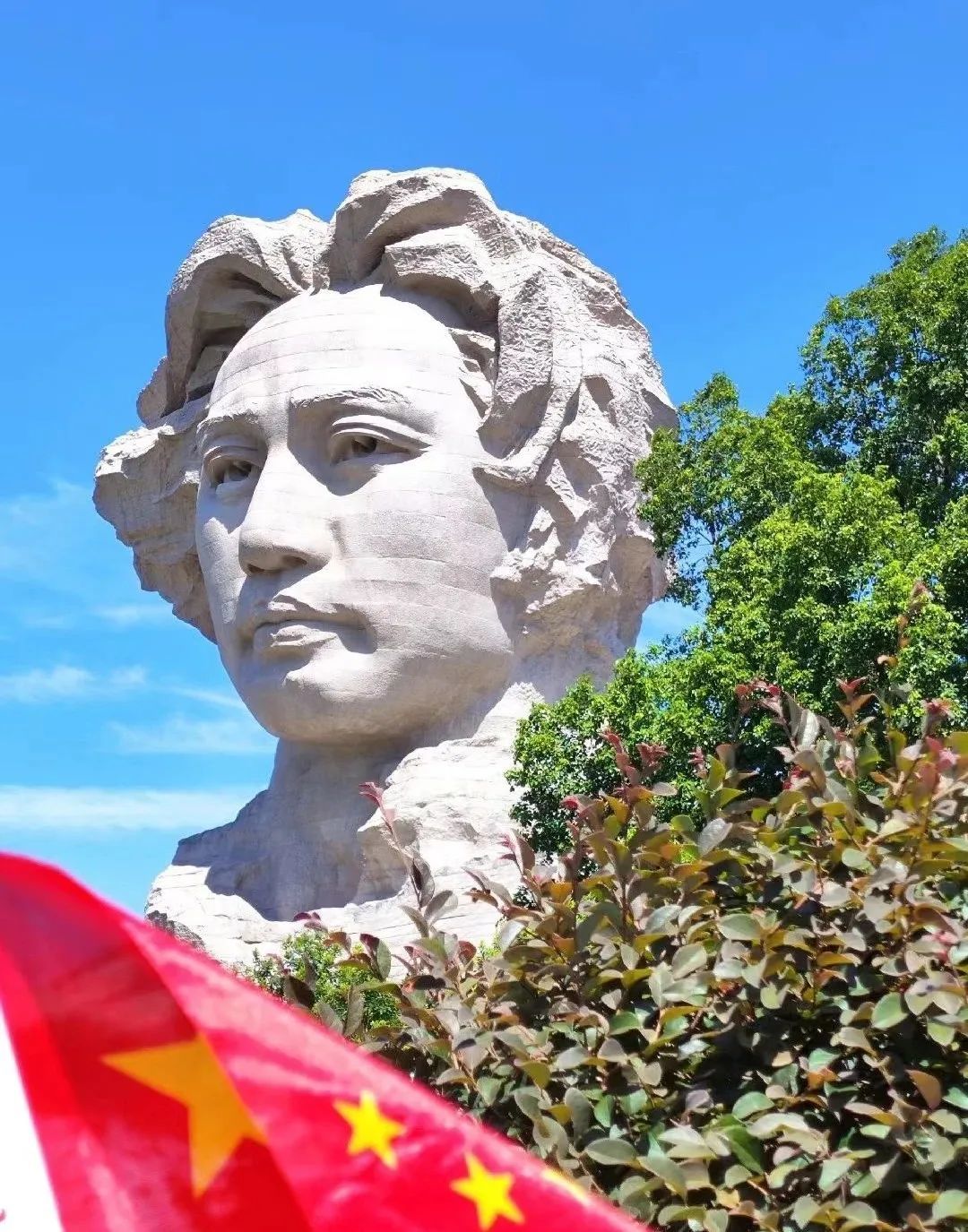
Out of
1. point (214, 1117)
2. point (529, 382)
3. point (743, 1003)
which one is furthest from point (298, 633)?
point (214, 1117)

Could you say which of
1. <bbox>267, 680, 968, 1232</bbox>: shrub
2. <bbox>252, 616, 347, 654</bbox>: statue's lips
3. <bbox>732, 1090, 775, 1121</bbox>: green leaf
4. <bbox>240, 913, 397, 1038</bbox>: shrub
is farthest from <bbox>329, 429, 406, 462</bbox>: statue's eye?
<bbox>732, 1090, 775, 1121</bbox>: green leaf

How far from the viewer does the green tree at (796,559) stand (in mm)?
10148

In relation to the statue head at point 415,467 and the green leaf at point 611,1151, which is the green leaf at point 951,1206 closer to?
the green leaf at point 611,1151

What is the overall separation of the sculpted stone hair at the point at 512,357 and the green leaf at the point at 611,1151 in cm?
769

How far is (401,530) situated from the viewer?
1115 cm

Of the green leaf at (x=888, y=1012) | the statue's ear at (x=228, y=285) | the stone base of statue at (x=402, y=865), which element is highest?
the statue's ear at (x=228, y=285)

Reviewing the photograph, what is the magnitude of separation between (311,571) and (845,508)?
137 inches

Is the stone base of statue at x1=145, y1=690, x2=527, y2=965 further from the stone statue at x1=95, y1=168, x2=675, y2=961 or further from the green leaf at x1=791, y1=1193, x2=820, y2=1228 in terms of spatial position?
the green leaf at x1=791, y1=1193, x2=820, y2=1228

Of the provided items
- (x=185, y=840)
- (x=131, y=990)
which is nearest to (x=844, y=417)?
(x=185, y=840)

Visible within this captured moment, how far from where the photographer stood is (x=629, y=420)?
1242 centimetres

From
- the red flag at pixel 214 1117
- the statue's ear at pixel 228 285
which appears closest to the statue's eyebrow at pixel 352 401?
the statue's ear at pixel 228 285

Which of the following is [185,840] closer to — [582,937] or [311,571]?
[311,571]

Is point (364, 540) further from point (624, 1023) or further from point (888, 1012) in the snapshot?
point (888, 1012)

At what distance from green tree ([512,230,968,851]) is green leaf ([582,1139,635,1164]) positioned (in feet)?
19.1
